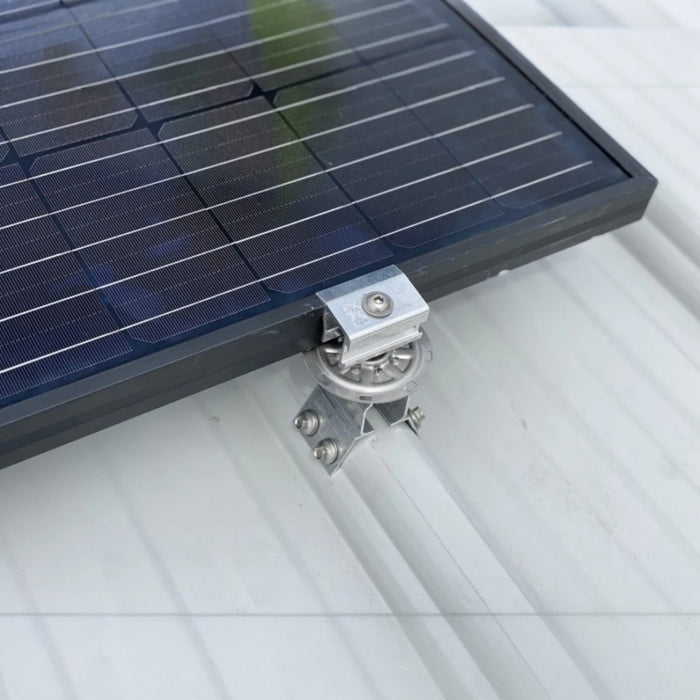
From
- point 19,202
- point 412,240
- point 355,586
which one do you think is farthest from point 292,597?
point 19,202

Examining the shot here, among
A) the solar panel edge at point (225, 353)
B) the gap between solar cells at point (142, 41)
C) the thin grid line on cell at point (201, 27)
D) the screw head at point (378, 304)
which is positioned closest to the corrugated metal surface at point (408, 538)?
the solar panel edge at point (225, 353)

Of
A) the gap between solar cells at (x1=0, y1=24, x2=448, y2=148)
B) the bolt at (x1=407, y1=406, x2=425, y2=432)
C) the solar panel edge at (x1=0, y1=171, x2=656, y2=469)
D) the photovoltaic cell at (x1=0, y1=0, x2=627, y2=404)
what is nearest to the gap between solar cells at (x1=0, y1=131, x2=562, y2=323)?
the photovoltaic cell at (x1=0, y1=0, x2=627, y2=404)

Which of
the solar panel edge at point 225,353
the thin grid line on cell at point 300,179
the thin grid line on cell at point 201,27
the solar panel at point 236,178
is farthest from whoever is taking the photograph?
the thin grid line on cell at point 201,27

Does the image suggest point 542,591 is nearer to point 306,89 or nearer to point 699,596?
point 699,596

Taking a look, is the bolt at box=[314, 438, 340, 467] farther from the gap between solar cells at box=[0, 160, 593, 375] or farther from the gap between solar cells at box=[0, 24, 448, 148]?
the gap between solar cells at box=[0, 24, 448, 148]

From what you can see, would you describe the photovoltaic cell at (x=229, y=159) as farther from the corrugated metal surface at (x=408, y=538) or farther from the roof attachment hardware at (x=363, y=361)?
the corrugated metal surface at (x=408, y=538)
